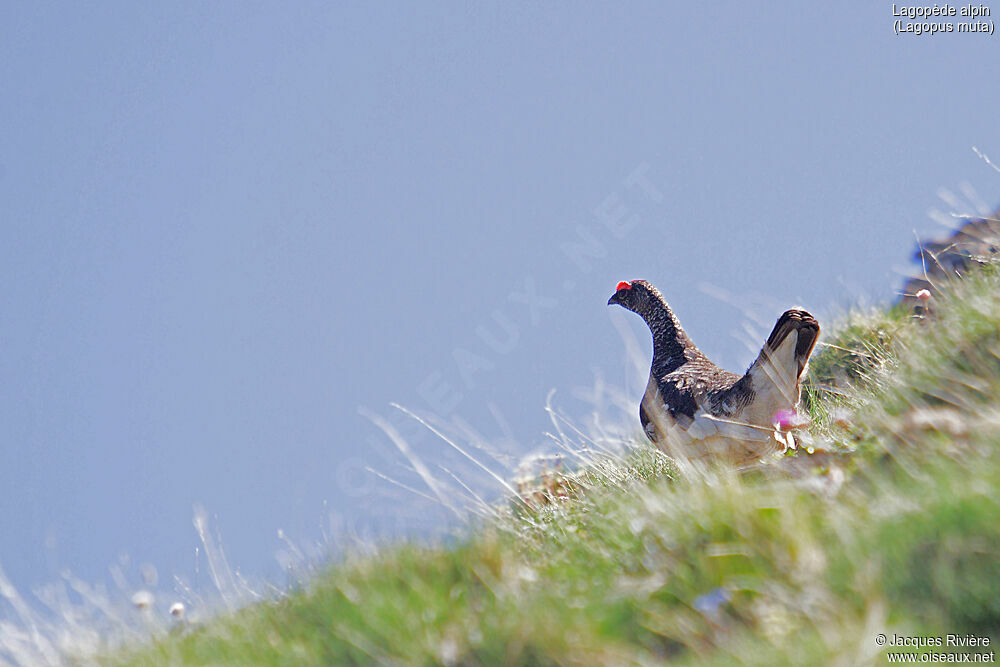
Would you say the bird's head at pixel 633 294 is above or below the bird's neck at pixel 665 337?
above

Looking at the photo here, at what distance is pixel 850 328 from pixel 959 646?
26.7 ft

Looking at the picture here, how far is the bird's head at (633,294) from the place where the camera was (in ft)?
30.0

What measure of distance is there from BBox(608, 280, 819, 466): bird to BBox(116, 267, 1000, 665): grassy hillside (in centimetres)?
149

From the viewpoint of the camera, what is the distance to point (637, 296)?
9.21m

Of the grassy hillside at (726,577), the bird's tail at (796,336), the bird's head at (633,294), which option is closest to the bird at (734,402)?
the bird's tail at (796,336)

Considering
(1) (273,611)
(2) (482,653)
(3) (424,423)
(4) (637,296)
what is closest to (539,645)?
(2) (482,653)

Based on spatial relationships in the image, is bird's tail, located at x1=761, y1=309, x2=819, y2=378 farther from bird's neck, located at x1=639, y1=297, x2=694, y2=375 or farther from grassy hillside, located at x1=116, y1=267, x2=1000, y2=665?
bird's neck, located at x1=639, y1=297, x2=694, y2=375

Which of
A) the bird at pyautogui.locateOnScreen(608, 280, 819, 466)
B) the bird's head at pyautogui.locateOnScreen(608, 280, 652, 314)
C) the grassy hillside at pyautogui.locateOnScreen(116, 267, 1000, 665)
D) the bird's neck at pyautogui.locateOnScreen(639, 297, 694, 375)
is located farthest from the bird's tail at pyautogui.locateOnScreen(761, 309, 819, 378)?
the bird's head at pyautogui.locateOnScreen(608, 280, 652, 314)

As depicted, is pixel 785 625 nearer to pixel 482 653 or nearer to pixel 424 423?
pixel 482 653

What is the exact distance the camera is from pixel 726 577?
11.1ft

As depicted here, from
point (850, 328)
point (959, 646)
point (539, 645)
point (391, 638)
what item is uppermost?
point (391, 638)

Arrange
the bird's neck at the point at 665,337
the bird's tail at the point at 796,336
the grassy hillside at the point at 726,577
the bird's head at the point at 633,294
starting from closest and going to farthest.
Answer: the grassy hillside at the point at 726,577, the bird's tail at the point at 796,336, the bird's neck at the point at 665,337, the bird's head at the point at 633,294

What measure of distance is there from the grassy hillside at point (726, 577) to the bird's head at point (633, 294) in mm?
4388

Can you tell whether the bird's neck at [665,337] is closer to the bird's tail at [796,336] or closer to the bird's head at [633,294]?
the bird's head at [633,294]
